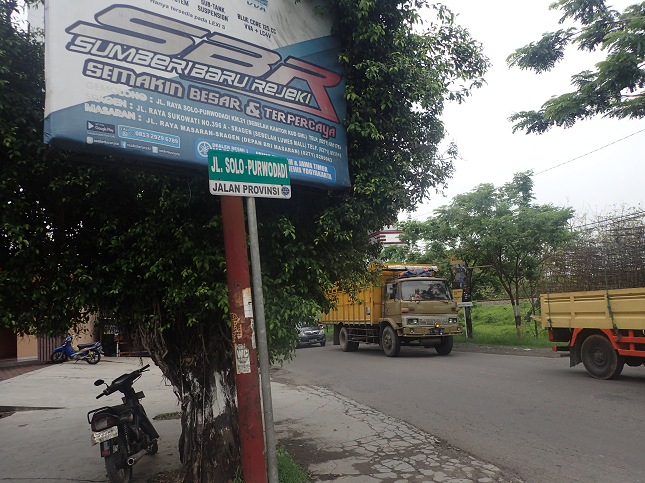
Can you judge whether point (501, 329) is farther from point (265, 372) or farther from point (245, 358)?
point (265, 372)

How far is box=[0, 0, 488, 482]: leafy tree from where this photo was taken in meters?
3.96

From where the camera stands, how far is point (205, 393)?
15.3ft

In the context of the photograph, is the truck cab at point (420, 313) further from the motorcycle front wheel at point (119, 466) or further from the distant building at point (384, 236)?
the motorcycle front wheel at point (119, 466)

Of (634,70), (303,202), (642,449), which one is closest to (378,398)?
(642,449)

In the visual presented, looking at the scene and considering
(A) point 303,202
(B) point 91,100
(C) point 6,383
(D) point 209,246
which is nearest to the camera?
(B) point 91,100

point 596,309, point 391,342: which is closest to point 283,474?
point 596,309

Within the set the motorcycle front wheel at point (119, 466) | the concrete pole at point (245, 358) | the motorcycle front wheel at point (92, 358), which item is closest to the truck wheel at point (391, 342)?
the motorcycle front wheel at point (119, 466)

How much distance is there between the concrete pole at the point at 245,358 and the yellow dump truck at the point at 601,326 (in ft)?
25.6

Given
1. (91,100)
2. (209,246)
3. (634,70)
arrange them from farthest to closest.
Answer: (634,70) → (209,246) → (91,100)

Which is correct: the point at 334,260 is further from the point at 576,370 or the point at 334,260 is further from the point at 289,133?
the point at 576,370

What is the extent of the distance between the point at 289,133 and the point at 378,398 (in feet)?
19.0

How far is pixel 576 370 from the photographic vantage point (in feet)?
35.0

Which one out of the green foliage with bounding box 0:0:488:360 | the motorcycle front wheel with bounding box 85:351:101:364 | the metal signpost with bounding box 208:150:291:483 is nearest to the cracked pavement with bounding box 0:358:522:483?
the green foliage with bounding box 0:0:488:360

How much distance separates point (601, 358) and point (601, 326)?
74cm
